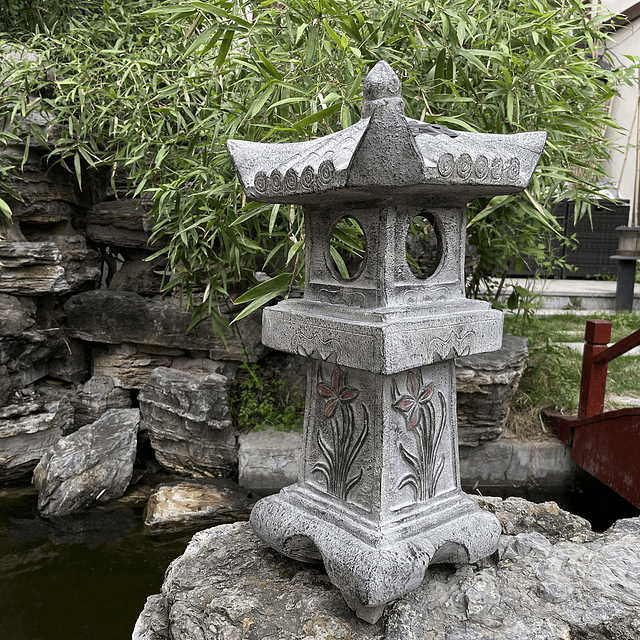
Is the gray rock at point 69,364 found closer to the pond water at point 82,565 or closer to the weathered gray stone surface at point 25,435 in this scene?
the weathered gray stone surface at point 25,435

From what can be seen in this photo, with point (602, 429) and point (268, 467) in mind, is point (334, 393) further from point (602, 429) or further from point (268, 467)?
point (602, 429)

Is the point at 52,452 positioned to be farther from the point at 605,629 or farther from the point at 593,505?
the point at 593,505

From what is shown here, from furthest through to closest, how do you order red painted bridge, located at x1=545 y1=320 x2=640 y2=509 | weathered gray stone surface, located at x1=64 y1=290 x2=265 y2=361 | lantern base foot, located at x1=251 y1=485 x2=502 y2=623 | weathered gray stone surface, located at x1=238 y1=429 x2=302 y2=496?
weathered gray stone surface, located at x1=64 y1=290 x2=265 y2=361 → weathered gray stone surface, located at x1=238 y1=429 x2=302 y2=496 → red painted bridge, located at x1=545 y1=320 x2=640 y2=509 → lantern base foot, located at x1=251 y1=485 x2=502 y2=623

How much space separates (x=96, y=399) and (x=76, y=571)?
5.89 feet

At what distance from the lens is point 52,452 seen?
4285mm

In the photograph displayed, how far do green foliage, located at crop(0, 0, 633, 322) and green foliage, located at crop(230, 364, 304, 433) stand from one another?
0.66 metres

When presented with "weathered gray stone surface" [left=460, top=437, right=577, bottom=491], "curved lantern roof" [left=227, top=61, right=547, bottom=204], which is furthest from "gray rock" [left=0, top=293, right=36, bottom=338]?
"weathered gray stone surface" [left=460, top=437, right=577, bottom=491]

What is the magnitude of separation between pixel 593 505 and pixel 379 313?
3.49 m

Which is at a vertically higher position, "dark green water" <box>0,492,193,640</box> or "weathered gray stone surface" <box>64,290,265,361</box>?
"weathered gray stone surface" <box>64,290,265,361</box>

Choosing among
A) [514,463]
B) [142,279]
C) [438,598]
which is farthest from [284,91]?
[514,463]

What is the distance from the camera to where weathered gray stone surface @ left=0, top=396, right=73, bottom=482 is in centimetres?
454

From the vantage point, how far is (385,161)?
5.00 ft

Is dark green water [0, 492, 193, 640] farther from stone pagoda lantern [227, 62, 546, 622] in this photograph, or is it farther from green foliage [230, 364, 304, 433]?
stone pagoda lantern [227, 62, 546, 622]

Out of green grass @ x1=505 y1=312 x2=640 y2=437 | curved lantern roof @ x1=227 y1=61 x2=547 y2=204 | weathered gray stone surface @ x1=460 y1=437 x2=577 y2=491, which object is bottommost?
weathered gray stone surface @ x1=460 y1=437 x2=577 y2=491
